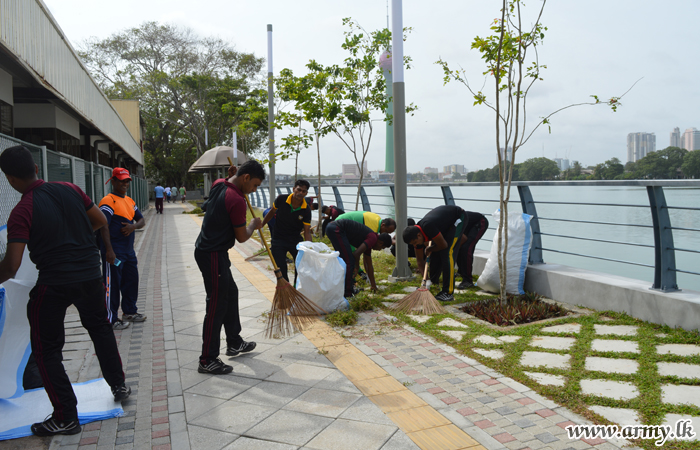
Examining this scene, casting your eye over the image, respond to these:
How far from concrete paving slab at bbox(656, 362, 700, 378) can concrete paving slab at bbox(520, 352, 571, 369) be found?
2.08 ft

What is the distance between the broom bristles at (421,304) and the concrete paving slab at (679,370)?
228 centimetres

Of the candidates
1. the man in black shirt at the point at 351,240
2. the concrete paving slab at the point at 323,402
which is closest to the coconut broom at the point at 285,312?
the man in black shirt at the point at 351,240

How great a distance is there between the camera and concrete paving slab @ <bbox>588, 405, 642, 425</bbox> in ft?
10.2

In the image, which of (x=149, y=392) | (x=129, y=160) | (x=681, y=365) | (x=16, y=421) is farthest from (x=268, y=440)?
(x=129, y=160)

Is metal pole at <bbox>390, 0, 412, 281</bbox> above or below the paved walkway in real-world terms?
above

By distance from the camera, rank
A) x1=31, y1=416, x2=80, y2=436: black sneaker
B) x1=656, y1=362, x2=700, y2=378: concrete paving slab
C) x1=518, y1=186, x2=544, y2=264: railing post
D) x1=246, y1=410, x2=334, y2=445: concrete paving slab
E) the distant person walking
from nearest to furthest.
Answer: x1=246, y1=410, x2=334, y2=445: concrete paving slab < x1=31, y1=416, x2=80, y2=436: black sneaker < x1=656, y1=362, x2=700, y2=378: concrete paving slab < x1=518, y1=186, x2=544, y2=264: railing post < the distant person walking

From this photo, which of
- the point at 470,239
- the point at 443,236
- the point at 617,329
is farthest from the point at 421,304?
the point at 617,329

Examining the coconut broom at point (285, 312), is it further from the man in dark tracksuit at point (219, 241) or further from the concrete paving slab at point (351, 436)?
the concrete paving slab at point (351, 436)

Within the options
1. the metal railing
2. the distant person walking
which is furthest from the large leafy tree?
the metal railing

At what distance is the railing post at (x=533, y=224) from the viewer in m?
6.55

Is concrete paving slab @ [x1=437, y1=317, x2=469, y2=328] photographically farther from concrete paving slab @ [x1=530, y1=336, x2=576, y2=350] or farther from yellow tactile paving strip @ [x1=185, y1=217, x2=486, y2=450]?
yellow tactile paving strip @ [x1=185, y1=217, x2=486, y2=450]

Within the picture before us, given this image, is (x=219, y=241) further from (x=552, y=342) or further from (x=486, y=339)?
(x=552, y=342)

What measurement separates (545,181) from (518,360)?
9.51 ft

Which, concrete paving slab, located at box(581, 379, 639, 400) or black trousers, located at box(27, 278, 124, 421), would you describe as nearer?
black trousers, located at box(27, 278, 124, 421)
